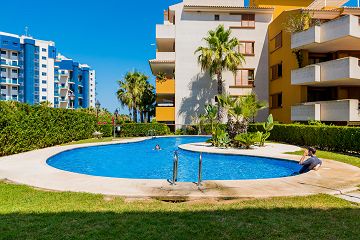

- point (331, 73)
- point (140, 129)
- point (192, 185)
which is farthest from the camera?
point (140, 129)

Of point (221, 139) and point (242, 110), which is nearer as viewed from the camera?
point (242, 110)

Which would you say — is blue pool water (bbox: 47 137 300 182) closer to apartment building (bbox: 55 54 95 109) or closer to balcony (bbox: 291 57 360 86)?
balcony (bbox: 291 57 360 86)

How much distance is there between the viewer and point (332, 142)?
1833 cm

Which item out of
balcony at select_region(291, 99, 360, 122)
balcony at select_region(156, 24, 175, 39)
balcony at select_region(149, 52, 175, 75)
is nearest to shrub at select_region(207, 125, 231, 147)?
balcony at select_region(291, 99, 360, 122)

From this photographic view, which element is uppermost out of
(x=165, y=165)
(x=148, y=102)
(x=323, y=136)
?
(x=148, y=102)

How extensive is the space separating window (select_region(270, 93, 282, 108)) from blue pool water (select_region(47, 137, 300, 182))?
1741cm

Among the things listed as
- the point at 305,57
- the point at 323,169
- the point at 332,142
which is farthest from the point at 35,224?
the point at 305,57

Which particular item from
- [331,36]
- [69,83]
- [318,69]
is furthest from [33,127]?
[69,83]

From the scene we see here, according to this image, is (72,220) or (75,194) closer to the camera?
(72,220)

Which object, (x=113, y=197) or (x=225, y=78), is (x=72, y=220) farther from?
(x=225, y=78)

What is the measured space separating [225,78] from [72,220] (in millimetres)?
31218

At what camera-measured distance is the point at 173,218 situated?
550 cm

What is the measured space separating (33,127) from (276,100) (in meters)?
25.3

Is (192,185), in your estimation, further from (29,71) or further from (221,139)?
(29,71)
